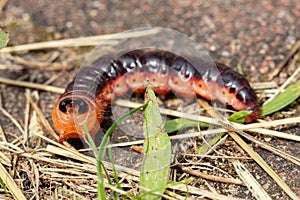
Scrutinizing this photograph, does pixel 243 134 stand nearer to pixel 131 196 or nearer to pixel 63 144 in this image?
pixel 131 196

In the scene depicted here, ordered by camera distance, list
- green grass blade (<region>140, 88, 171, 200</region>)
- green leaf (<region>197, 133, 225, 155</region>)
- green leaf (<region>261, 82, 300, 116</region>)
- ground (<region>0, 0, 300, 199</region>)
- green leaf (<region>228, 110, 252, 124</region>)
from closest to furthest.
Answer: green grass blade (<region>140, 88, 171, 200</region>)
green leaf (<region>197, 133, 225, 155</region>)
green leaf (<region>228, 110, 252, 124</region>)
green leaf (<region>261, 82, 300, 116</region>)
ground (<region>0, 0, 300, 199</region>)

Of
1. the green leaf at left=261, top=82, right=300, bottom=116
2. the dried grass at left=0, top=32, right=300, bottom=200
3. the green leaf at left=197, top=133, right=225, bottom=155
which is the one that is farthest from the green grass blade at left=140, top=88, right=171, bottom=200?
the green leaf at left=261, top=82, right=300, bottom=116

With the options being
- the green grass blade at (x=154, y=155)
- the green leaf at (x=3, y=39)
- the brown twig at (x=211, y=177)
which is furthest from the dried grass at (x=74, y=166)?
the green leaf at (x=3, y=39)

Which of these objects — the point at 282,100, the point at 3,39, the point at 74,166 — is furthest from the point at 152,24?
the point at 74,166

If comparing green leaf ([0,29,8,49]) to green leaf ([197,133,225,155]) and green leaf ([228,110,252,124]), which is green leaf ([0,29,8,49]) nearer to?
green leaf ([197,133,225,155])

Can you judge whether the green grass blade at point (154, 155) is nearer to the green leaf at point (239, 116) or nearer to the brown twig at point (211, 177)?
the brown twig at point (211, 177)

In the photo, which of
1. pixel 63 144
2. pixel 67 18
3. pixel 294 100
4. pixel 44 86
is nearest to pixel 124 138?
pixel 63 144
